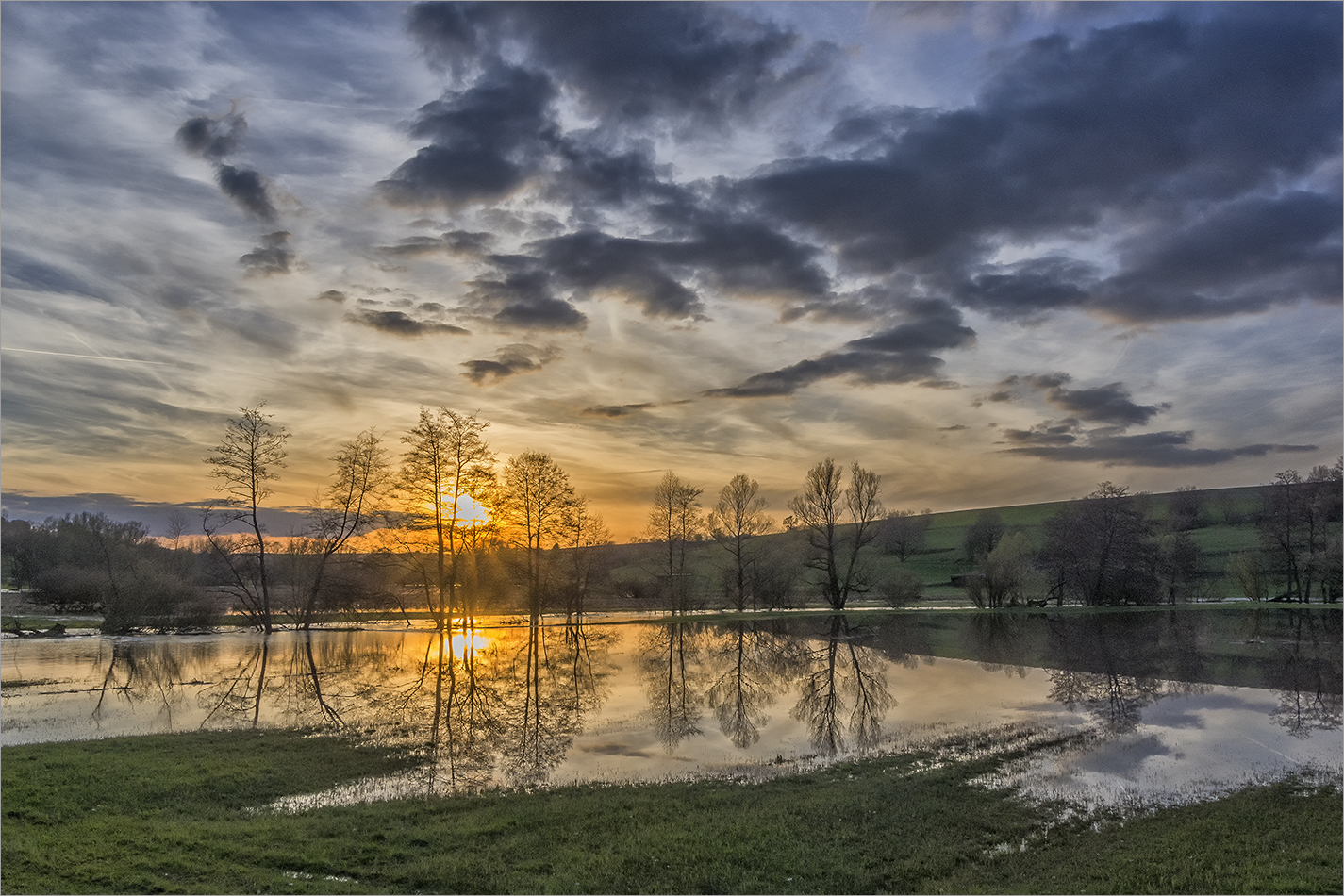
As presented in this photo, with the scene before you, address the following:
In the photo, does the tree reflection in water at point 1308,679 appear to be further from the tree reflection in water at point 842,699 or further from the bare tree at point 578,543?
the bare tree at point 578,543

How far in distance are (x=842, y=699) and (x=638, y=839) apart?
50.7ft

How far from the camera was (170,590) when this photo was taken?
4994 cm

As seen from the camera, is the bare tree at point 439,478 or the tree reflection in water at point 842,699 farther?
the bare tree at point 439,478

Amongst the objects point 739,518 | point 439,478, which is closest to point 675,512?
point 739,518

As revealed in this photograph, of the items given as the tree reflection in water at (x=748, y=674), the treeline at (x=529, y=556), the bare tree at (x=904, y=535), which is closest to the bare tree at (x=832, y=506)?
the treeline at (x=529, y=556)

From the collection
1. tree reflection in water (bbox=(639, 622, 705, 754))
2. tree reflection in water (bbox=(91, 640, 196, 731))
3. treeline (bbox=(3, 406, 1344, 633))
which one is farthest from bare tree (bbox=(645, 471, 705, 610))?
tree reflection in water (bbox=(91, 640, 196, 731))

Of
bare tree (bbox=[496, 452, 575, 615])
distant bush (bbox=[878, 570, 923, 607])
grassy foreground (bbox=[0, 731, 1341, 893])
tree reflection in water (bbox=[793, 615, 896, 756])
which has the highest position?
bare tree (bbox=[496, 452, 575, 615])

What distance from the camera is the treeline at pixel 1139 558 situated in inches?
2837

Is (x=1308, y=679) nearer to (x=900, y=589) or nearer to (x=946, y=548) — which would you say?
(x=900, y=589)

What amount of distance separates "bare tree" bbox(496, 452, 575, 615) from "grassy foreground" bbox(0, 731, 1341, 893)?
47456 mm

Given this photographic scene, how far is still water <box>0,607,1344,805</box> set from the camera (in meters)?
16.6

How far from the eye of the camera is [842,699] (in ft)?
82.6

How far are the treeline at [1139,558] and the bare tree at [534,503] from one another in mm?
43784

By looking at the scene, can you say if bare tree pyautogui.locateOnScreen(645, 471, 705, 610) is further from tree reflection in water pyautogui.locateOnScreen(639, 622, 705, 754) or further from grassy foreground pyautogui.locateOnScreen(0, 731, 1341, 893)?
grassy foreground pyautogui.locateOnScreen(0, 731, 1341, 893)
